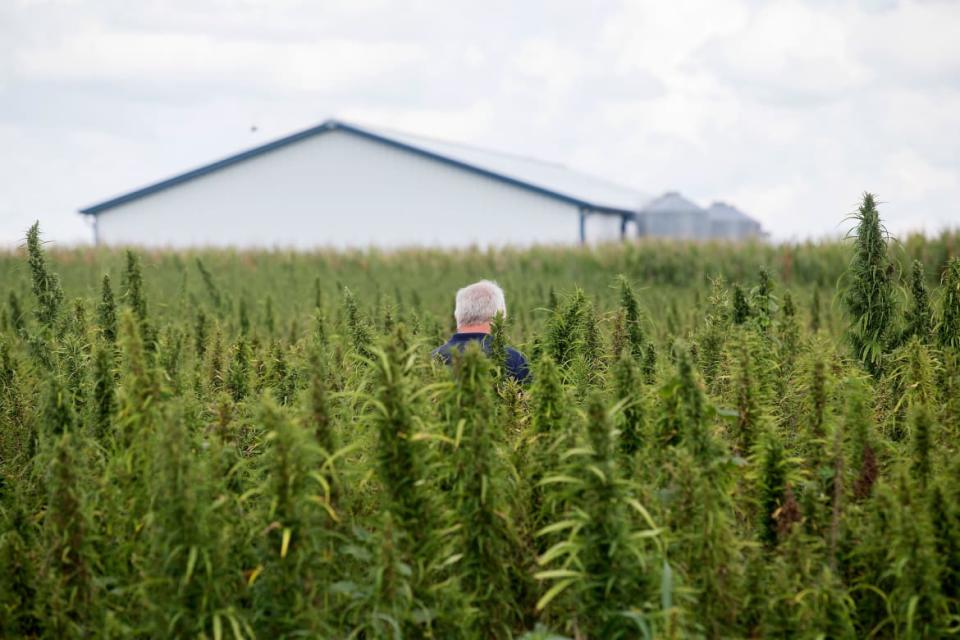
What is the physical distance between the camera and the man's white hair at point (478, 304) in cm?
611

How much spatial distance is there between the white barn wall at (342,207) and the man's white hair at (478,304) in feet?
80.8

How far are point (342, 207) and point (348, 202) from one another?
0.95 ft

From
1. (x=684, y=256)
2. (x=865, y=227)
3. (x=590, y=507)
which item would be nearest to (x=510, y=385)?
(x=590, y=507)

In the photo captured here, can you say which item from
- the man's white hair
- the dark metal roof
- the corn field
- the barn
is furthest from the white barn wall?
the corn field

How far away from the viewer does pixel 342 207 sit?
33.1 meters

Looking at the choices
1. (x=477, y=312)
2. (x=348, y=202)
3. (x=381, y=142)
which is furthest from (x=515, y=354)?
(x=348, y=202)

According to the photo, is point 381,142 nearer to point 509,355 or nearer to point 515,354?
point 515,354

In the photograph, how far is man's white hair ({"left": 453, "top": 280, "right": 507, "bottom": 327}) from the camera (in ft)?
20.0

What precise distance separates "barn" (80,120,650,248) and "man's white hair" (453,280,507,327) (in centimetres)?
2456

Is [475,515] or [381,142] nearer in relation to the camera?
[475,515]

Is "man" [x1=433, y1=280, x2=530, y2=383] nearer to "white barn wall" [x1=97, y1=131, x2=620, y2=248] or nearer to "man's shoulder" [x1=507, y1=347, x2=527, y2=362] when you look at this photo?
"man's shoulder" [x1=507, y1=347, x2=527, y2=362]

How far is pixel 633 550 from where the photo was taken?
9.55 ft

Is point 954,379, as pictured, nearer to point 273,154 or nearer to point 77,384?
point 77,384

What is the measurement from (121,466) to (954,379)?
13.4 feet
